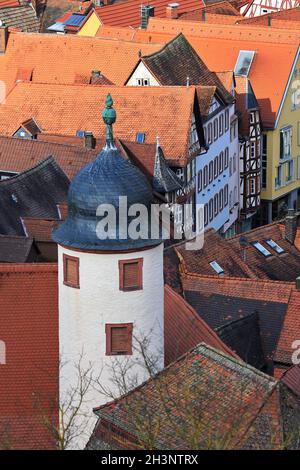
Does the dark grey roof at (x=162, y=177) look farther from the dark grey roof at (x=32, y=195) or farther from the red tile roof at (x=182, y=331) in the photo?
the red tile roof at (x=182, y=331)

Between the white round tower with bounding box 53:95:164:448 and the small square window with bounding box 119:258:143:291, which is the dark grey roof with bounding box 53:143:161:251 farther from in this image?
the small square window with bounding box 119:258:143:291

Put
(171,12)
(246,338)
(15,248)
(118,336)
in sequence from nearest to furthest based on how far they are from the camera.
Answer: (118,336) < (246,338) < (15,248) < (171,12)

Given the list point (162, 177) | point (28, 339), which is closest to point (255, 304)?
point (28, 339)

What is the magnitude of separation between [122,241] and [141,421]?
15.5 feet

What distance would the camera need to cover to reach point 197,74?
85.6m

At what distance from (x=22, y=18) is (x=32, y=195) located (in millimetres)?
53207

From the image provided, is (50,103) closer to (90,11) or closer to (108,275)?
(90,11)

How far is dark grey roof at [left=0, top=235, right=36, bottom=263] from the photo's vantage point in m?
55.2

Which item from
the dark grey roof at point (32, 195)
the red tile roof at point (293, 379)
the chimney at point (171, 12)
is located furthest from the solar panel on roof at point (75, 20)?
the red tile roof at point (293, 379)

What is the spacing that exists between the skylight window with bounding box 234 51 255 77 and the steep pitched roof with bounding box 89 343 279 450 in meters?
53.9

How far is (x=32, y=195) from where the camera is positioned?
63.5 meters

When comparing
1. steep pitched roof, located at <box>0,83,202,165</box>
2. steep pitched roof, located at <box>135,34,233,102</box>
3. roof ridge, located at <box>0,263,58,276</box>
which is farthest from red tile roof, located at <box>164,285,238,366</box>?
steep pitched roof, located at <box>135,34,233,102</box>

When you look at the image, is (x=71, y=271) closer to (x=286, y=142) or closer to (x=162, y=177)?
(x=162, y=177)

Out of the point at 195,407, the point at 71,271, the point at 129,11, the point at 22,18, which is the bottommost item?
the point at 195,407
